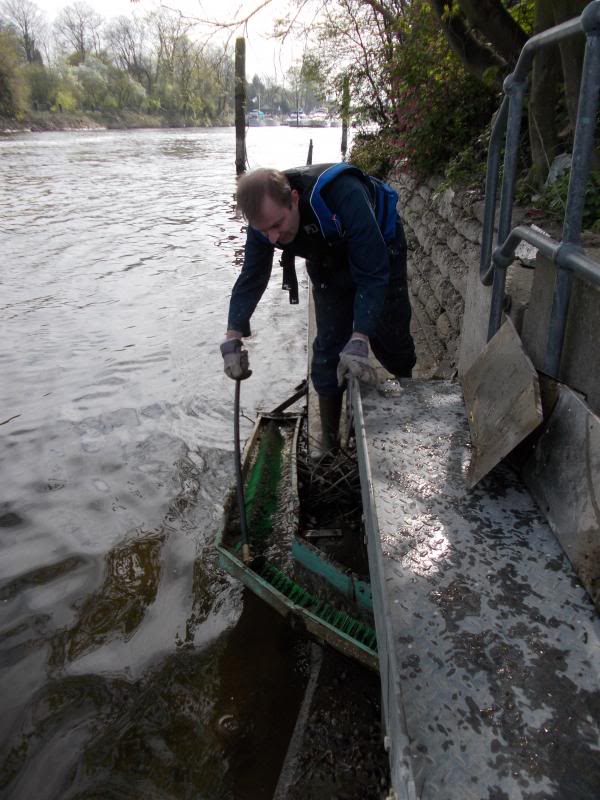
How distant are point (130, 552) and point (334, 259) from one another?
2.30 meters

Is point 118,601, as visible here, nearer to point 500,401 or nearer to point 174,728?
point 174,728

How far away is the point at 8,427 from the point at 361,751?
4.48 meters

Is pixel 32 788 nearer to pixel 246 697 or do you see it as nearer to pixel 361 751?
pixel 246 697

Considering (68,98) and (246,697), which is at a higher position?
(68,98)

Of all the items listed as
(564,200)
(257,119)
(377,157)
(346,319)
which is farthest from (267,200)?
(257,119)

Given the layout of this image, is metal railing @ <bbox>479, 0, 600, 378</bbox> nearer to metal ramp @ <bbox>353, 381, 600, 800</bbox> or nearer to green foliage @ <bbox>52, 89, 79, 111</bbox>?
metal ramp @ <bbox>353, 381, 600, 800</bbox>

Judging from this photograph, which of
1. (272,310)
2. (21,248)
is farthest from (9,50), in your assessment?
(272,310)

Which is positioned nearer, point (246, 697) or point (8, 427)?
point (246, 697)

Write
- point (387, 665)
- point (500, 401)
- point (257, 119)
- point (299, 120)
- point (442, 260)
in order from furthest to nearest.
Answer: point (257, 119) → point (299, 120) → point (442, 260) → point (500, 401) → point (387, 665)

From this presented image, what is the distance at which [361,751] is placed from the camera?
222cm

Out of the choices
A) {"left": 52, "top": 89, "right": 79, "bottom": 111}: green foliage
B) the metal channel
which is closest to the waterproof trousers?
the metal channel

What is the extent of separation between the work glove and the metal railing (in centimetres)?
63

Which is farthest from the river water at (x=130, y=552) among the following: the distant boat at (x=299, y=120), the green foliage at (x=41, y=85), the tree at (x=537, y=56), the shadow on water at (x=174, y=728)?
the distant boat at (x=299, y=120)

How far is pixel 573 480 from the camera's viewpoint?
1687 mm
